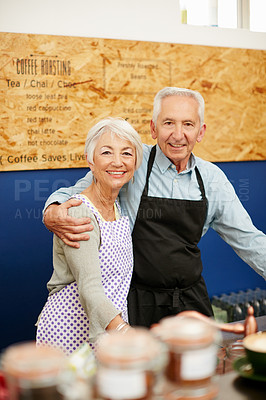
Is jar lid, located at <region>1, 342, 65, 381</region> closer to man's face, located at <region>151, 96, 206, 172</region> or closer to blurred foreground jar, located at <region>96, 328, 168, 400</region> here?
blurred foreground jar, located at <region>96, 328, 168, 400</region>

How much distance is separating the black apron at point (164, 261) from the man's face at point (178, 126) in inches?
7.6

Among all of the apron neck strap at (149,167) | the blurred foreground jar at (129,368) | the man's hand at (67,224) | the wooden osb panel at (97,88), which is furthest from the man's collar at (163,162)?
the blurred foreground jar at (129,368)

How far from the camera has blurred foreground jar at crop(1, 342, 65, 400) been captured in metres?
0.73

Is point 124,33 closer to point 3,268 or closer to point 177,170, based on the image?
point 177,170

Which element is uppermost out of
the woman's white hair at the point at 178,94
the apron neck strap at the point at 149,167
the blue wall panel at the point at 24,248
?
the woman's white hair at the point at 178,94

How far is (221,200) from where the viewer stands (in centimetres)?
208

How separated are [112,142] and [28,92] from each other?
1.51 metres

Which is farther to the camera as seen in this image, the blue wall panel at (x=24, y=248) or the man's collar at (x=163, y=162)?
the blue wall panel at (x=24, y=248)

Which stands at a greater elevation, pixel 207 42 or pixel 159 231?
pixel 207 42

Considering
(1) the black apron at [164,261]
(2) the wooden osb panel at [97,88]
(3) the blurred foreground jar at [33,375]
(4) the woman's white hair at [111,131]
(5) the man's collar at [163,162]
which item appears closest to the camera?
Result: (3) the blurred foreground jar at [33,375]

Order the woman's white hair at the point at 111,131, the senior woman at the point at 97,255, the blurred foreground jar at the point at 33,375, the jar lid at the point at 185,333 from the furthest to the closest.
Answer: the woman's white hair at the point at 111,131 < the senior woman at the point at 97,255 < the jar lid at the point at 185,333 < the blurred foreground jar at the point at 33,375

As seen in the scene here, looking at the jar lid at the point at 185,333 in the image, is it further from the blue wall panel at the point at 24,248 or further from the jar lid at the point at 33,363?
the blue wall panel at the point at 24,248

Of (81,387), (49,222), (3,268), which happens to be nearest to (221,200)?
(49,222)

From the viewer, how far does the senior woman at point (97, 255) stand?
1555 mm
